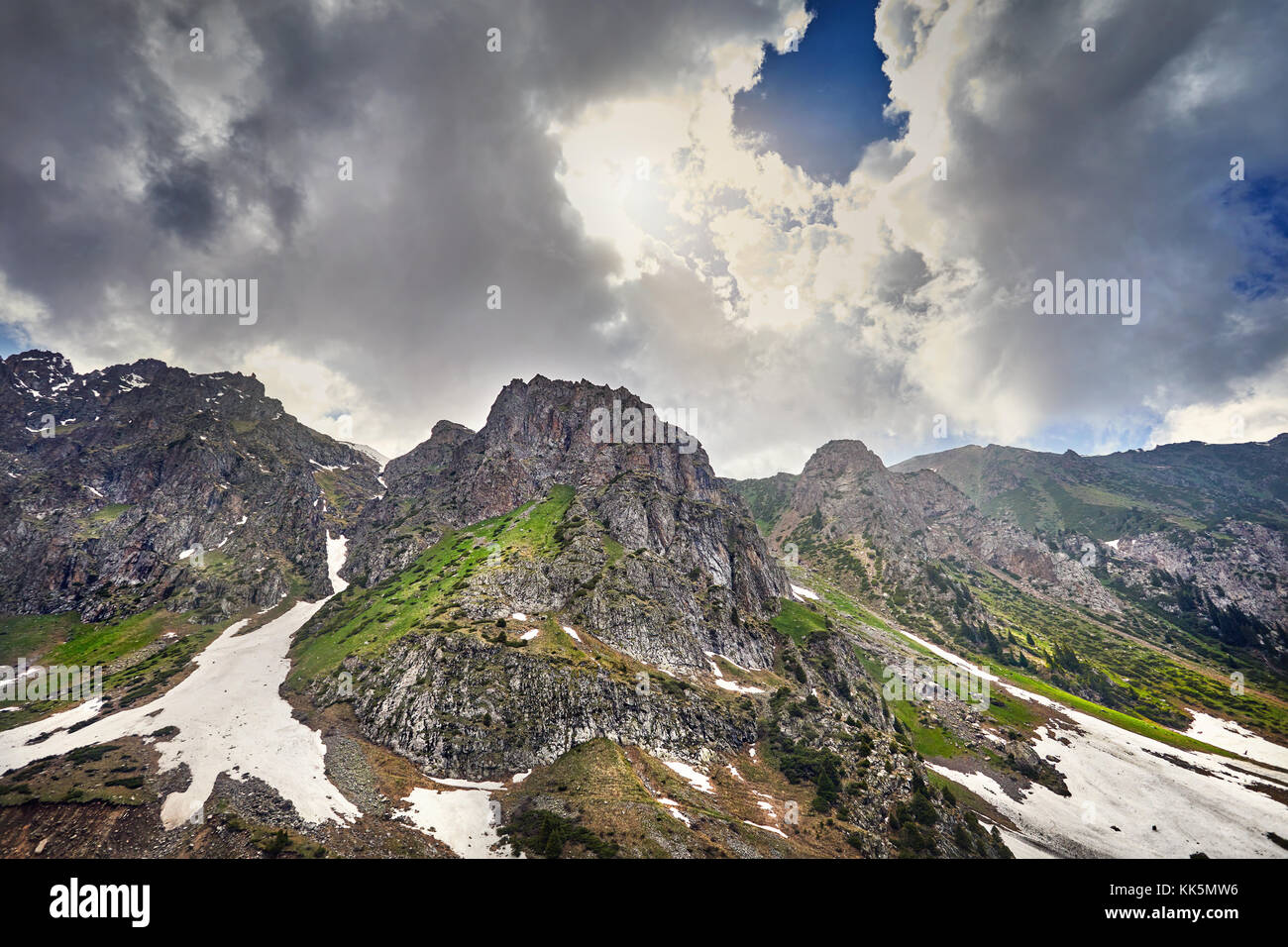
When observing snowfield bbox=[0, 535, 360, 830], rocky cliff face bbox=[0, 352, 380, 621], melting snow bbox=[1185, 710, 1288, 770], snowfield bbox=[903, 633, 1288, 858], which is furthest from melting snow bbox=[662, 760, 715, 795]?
melting snow bbox=[1185, 710, 1288, 770]

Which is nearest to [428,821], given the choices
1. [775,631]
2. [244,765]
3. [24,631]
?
[244,765]

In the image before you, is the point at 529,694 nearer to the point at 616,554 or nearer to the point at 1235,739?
the point at 616,554

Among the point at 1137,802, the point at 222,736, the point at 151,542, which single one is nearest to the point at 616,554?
the point at 222,736

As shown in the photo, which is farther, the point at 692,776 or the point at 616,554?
the point at 616,554

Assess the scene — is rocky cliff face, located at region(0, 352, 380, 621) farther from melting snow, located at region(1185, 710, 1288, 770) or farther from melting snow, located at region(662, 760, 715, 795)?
melting snow, located at region(1185, 710, 1288, 770)

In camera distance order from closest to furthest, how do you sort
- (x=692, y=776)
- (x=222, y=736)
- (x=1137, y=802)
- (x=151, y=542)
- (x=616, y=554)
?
1. (x=692, y=776)
2. (x=222, y=736)
3. (x=1137, y=802)
4. (x=616, y=554)
5. (x=151, y=542)

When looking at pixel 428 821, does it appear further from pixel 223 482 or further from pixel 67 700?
pixel 223 482

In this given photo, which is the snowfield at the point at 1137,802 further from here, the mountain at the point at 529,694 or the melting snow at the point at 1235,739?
the melting snow at the point at 1235,739

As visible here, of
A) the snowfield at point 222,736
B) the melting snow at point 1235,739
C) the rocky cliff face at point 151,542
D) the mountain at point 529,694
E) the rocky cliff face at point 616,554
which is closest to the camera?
the mountain at point 529,694

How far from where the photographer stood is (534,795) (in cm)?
5756

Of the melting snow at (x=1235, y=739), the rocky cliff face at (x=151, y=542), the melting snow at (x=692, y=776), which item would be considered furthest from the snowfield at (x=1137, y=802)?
the rocky cliff face at (x=151, y=542)

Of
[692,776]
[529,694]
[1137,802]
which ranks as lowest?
[1137,802]

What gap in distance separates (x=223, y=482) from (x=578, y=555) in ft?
599

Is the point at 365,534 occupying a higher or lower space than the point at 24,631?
higher
